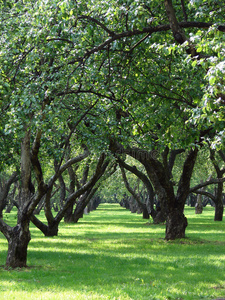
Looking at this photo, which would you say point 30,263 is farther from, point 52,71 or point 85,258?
point 52,71

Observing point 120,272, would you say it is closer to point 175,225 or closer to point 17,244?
point 17,244

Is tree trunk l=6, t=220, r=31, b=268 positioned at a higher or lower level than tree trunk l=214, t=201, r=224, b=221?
lower

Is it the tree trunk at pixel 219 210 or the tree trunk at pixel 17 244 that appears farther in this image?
the tree trunk at pixel 219 210

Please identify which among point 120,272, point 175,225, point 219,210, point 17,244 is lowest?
point 120,272

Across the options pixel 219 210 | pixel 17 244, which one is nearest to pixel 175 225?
pixel 17 244

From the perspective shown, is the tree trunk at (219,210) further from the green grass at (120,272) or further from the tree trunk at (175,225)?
the green grass at (120,272)

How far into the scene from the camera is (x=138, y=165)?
41.2 m

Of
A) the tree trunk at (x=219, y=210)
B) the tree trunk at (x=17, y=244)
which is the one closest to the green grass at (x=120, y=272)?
the tree trunk at (x=17, y=244)

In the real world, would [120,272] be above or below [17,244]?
below

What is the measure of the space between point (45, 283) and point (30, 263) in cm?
333

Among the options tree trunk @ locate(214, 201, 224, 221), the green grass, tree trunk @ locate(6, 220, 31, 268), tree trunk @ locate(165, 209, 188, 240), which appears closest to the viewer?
the green grass

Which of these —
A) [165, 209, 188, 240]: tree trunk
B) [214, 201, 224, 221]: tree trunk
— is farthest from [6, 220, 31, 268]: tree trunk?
[214, 201, 224, 221]: tree trunk

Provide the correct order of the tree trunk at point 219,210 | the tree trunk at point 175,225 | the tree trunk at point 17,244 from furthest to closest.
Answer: the tree trunk at point 219,210 < the tree trunk at point 175,225 < the tree trunk at point 17,244

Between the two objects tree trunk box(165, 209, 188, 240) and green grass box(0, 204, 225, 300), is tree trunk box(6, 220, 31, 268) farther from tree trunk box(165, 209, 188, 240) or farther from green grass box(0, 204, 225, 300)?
tree trunk box(165, 209, 188, 240)
